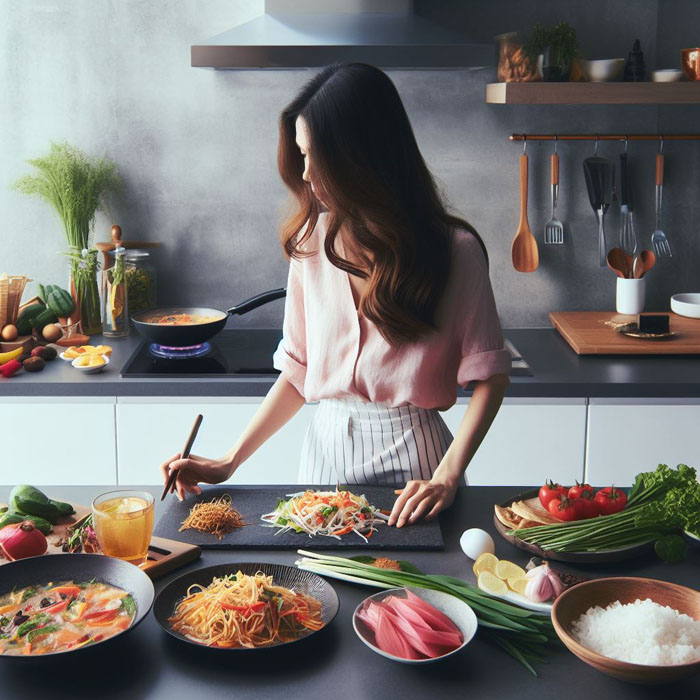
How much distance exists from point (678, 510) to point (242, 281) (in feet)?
7.00

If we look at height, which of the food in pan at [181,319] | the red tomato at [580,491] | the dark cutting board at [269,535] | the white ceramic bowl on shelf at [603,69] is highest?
the white ceramic bowl on shelf at [603,69]

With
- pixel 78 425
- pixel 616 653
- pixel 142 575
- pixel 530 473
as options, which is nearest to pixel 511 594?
pixel 616 653

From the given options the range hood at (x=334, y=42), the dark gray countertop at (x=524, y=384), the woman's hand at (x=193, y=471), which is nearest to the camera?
the woman's hand at (x=193, y=471)

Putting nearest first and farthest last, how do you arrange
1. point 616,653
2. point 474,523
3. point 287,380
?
point 616,653, point 474,523, point 287,380

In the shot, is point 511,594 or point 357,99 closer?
point 511,594

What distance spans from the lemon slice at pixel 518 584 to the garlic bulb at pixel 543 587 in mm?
17

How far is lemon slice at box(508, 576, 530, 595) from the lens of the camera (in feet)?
4.27

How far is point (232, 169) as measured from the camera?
324 centimetres

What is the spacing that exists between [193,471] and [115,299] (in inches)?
61.8

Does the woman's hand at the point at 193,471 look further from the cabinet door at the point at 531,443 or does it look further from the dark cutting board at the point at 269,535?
the cabinet door at the point at 531,443

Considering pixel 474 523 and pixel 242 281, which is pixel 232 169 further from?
pixel 474 523

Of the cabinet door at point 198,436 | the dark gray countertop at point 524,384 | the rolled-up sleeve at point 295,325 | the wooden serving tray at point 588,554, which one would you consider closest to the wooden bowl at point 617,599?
the wooden serving tray at point 588,554

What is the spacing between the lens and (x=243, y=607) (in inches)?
46.4

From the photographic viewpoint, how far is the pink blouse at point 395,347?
74.7 inches
